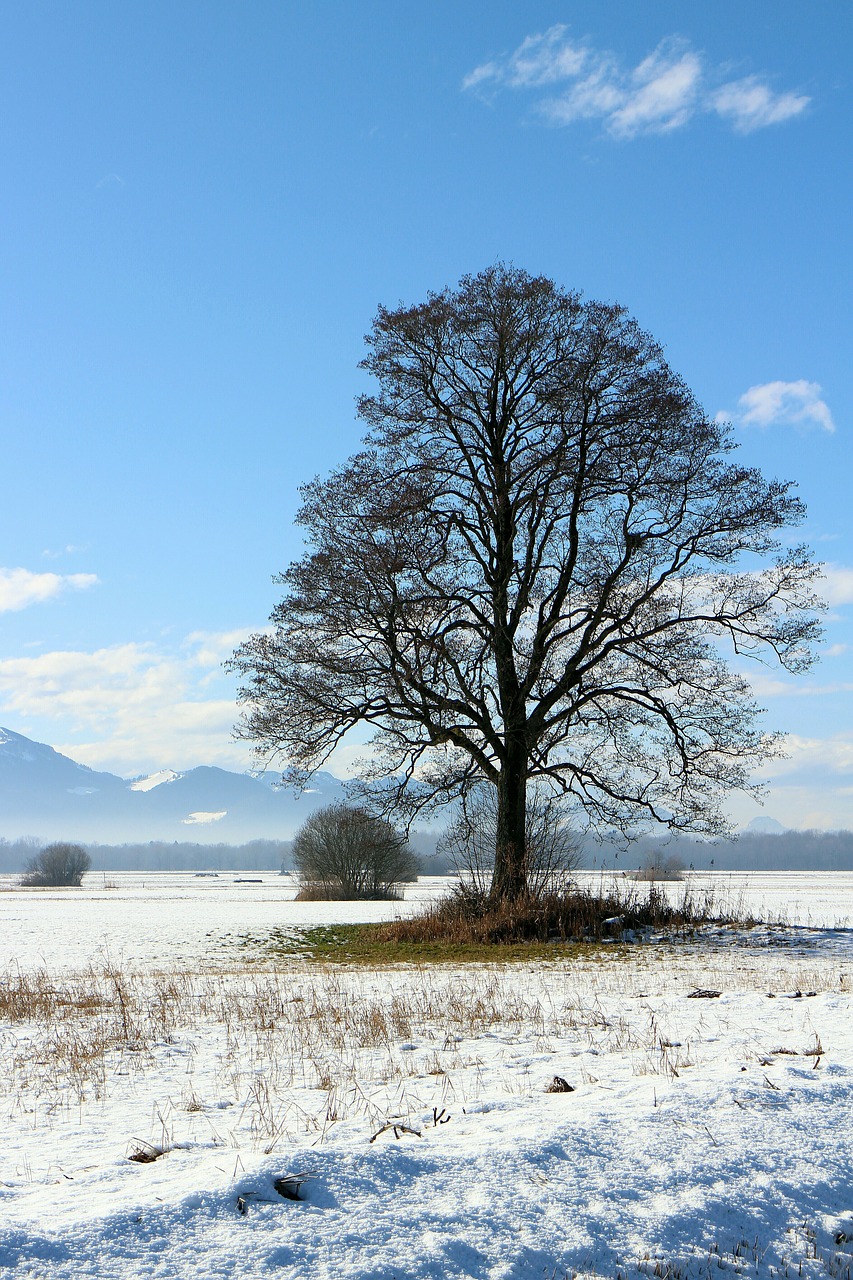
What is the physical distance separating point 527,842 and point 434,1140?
16090 mm

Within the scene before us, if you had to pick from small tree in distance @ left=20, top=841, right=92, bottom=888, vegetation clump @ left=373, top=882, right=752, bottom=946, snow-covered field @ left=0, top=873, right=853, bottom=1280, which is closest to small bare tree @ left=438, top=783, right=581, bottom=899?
vegetation clump @ left=373, top=882, right=752, bottom=946

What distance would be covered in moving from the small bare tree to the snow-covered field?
10284 millimetres

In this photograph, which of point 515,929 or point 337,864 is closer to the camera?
point 515,929

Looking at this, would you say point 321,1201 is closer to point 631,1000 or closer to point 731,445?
point 631,1000

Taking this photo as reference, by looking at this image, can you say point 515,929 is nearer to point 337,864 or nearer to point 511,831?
point 511,831

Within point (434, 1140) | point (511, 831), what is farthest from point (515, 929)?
point (434, 1140)

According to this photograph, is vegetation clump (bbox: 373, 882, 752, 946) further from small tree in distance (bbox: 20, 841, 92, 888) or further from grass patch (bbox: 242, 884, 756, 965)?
small tree in distance (bbox: 20, 841, 92, 888)

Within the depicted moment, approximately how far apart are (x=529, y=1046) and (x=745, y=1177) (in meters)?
3.25

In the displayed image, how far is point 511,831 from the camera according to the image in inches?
811

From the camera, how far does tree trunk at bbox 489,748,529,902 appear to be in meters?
20.0

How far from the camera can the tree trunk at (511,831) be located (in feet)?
65.8

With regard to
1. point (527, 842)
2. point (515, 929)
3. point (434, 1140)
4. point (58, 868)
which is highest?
point (527, 842)

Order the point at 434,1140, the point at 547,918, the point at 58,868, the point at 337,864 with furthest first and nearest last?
the point at 58,868 < the point at 337,864 < the point at 547,918 < the point at 434,1140

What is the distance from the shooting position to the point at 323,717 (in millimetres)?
20469
